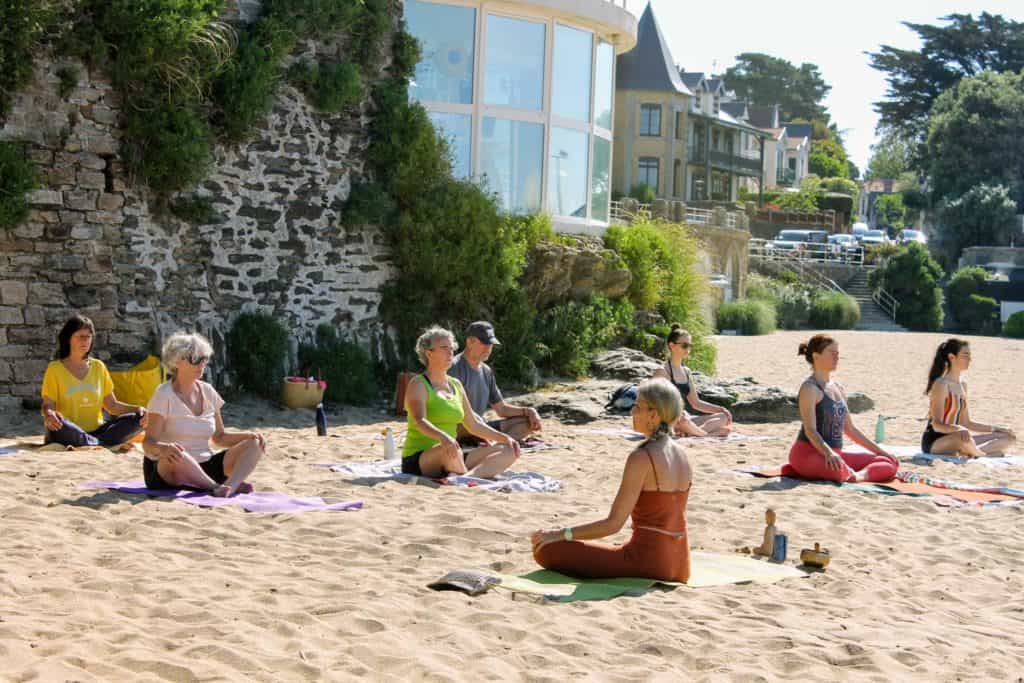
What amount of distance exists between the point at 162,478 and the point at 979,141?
55.6m

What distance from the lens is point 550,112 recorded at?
16.8m

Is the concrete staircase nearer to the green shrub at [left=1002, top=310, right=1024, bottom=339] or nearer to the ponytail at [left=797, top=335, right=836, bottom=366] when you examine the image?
the green shrub at [left=1002, top=310, right=1024, bottom=339]

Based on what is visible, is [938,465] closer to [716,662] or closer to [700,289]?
[716,662]

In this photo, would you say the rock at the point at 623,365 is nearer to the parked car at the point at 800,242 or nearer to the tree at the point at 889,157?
the parked car at the point at 800,242

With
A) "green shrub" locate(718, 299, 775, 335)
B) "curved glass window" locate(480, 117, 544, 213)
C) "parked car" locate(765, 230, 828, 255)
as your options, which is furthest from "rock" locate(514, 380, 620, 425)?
"parked car" locate(765, 230, 828, 255)

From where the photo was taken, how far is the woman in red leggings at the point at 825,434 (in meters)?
9.27

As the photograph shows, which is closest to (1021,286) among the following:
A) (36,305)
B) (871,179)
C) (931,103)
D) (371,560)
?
(931,103)

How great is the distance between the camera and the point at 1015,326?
40312mm

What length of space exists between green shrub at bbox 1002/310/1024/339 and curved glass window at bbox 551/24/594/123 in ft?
88.0

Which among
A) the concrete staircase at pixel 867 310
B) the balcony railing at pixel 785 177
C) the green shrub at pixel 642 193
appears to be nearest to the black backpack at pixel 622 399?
the concrete staircase at pixel 867 310

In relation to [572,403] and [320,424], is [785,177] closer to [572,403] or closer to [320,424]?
[572,403]

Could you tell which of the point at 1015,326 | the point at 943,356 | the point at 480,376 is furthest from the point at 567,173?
the point at 1015,326

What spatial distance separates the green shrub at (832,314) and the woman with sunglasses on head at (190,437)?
109 feet

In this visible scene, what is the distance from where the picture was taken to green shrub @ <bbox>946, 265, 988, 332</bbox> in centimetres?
4316
